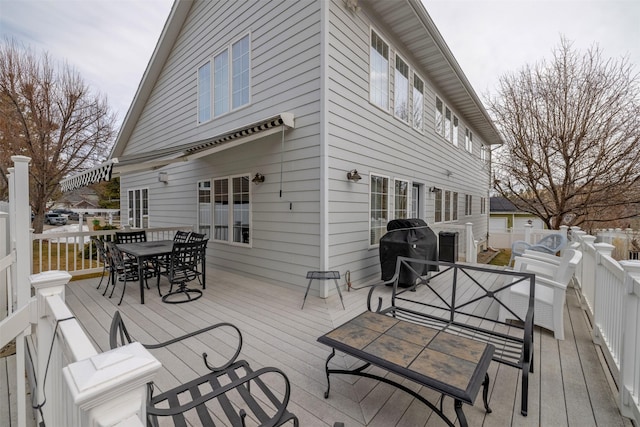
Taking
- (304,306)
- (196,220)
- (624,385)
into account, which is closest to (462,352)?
(624,385)

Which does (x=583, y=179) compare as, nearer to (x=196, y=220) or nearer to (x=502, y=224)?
(x=196, y=220)

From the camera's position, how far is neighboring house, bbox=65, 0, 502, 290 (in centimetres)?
485

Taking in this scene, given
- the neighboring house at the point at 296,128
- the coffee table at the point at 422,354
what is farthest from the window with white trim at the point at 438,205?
the coffee table at the point at 422,354

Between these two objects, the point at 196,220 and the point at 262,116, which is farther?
the point at 196,220

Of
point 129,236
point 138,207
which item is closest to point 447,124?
point 129,236

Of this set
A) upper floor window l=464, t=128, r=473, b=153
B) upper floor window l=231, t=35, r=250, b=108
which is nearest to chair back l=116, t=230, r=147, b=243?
upper floor window l=231, t=35, r=250, b=108

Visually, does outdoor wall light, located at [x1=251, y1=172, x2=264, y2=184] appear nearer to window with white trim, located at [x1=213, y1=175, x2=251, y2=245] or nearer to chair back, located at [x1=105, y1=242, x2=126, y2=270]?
window with white trim, located at [x1=213, y1=175, x2=251, y2=245]

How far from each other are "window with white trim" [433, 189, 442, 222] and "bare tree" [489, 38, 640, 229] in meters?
2.44

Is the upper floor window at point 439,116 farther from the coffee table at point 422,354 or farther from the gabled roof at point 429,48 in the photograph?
the coffee table at point 422,354

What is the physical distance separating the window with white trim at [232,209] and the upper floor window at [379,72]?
332cm

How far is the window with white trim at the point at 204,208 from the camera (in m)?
7.24

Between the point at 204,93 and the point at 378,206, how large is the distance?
18.0 ft

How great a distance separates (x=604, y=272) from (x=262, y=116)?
567cm

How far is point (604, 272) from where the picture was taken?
2.93 metres
